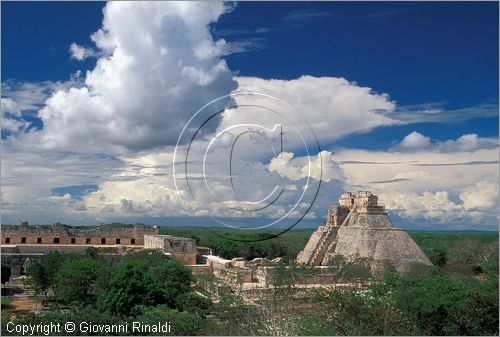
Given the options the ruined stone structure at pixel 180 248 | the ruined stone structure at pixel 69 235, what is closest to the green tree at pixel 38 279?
the ruined stone structure at pixel 180 248

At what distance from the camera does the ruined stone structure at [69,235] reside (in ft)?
118

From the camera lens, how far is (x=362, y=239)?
2912cm

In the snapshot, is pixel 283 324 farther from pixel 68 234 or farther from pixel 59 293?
pixel 68 234

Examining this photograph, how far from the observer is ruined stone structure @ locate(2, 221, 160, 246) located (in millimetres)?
35875

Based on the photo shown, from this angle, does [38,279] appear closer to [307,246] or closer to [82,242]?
[82,242]

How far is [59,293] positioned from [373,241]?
16.1 meters

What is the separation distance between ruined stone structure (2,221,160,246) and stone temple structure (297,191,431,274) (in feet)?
44.9

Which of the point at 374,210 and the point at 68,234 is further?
the point at 68,234

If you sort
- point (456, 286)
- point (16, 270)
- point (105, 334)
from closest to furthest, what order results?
point (105, 334) → point (456, 286) → point (16, 270)

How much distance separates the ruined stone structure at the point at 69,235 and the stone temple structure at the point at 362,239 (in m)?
13.7

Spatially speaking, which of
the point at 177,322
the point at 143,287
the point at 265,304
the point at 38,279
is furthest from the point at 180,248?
the point at 177,322

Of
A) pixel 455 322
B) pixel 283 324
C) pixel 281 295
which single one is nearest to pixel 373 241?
pixel 281 295

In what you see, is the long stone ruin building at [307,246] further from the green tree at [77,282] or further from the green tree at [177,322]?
the green tree at [177,322]

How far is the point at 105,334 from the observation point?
525 inches
